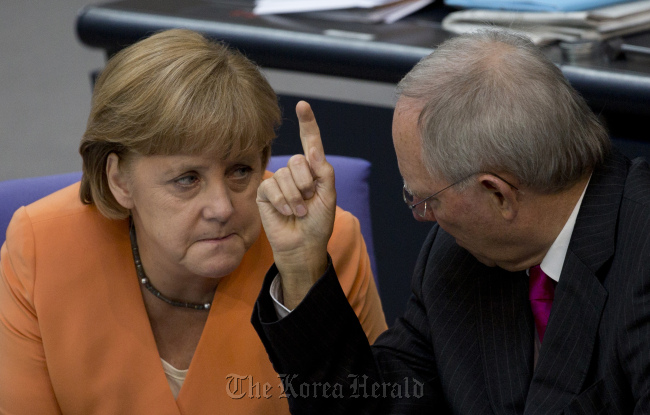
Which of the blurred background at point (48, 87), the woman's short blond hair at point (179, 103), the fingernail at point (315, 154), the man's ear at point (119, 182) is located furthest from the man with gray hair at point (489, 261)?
the blurred background at point (48, 87)

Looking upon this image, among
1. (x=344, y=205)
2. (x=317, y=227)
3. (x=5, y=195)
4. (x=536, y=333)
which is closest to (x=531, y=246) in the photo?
(x=536, y=333)

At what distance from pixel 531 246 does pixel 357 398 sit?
18.4 inches

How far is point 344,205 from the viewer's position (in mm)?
2195

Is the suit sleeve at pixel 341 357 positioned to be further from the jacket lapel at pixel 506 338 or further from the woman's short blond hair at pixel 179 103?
the woman's short blond hair at pixel 179 103

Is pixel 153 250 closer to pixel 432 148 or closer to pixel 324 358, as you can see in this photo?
pixel 324 358

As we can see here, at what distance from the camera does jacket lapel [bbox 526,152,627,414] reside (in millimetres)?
1484

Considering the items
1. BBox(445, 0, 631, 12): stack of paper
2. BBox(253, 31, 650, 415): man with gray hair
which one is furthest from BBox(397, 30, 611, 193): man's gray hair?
BBox(445, 0, 631, 12): stack of paper

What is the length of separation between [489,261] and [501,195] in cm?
19

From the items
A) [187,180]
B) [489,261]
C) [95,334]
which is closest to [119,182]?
[187,180]

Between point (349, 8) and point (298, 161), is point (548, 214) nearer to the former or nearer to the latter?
point (298, 161)

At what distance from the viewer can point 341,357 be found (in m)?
1.71

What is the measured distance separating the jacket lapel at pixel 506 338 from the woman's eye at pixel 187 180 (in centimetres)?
61

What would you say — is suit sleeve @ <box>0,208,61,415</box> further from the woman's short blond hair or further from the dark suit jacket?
the dark suit jacket

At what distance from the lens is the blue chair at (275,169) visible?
206 cm
